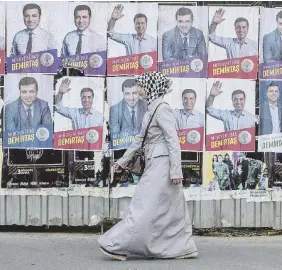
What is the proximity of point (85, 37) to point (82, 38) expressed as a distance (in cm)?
3

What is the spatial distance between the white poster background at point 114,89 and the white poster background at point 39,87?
23.4 inches

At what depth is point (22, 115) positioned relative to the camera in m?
7.72

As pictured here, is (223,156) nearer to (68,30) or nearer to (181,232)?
(181,232)

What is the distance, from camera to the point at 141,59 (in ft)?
25.4

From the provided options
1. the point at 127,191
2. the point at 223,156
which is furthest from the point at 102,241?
the point at 223,156

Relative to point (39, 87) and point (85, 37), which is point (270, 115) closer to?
point (85, 37)

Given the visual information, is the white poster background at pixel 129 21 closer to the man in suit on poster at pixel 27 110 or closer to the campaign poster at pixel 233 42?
the campaign poster at pixel 233 42

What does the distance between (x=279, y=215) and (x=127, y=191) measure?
1.66 meters

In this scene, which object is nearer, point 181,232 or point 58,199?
point 181,232

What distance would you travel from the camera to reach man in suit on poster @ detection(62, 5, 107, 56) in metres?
7.70

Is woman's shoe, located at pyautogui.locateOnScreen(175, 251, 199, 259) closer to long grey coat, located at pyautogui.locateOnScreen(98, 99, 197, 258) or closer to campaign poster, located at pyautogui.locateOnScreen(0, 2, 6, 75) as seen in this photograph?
long grey coat, located at pyautogui.locateOnScreen(98, 99, 197, 258)

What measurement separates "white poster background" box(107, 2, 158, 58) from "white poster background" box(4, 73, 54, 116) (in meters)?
0.70

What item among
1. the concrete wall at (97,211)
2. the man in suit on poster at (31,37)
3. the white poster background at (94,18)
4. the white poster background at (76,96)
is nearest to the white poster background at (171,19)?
the white poster background at (94,18)

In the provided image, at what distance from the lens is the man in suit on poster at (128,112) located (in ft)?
25.5
